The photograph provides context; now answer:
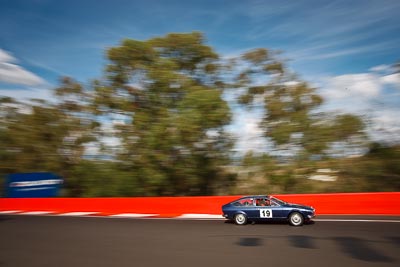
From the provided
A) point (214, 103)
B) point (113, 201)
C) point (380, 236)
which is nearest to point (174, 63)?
point (214, 103)

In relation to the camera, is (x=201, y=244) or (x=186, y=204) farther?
(x=186, y=204)

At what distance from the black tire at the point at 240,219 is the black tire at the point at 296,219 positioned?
5.50 ft

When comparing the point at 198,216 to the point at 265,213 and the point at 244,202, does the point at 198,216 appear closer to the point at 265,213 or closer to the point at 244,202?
the point at 244,202

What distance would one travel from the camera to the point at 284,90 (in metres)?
21.1

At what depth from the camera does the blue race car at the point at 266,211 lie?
34.7 ft

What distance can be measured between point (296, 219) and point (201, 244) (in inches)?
163

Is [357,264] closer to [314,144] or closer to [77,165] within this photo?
[314,144]

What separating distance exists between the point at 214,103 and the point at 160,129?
3855 mm

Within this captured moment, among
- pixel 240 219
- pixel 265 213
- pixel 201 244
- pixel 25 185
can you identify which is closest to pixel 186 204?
pixel 240 219

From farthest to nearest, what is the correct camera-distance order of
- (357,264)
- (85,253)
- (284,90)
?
(284,90) < (85,253) < (357,264)

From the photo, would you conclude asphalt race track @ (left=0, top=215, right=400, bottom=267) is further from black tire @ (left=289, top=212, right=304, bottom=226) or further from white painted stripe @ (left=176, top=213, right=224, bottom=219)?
white painted stripe @ (left=176, top=213, right=224, bottom=219)

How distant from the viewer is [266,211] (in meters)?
11.0

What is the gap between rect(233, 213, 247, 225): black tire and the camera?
444 inches

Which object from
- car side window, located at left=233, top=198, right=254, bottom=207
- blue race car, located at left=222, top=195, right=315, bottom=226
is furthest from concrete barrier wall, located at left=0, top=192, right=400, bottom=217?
blue race car, located at left=222, top=195, right=315, bottom=226
